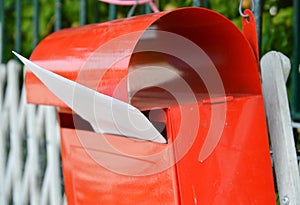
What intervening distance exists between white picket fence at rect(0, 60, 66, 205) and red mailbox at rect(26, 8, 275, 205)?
0.68 m

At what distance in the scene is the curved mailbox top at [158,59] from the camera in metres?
1.05

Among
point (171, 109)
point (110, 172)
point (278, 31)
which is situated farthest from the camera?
point (278, 31)

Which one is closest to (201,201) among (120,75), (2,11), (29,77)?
(120,75)

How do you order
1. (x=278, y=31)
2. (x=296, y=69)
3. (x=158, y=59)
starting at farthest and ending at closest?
1. (x=278, y=31)
2. (x=296, y=69)
3. (x=158, y=59)

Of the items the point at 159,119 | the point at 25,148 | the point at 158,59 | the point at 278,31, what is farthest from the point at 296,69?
the point at 25,148

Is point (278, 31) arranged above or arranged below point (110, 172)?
above

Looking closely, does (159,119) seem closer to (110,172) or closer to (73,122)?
(110,172)

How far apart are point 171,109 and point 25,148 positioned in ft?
5.01

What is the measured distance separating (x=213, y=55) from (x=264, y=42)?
1.43ft

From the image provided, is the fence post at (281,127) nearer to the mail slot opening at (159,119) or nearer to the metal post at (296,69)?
the metal post at (296,69)

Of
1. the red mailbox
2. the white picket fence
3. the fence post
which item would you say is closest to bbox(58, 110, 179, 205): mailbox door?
the red mailbox

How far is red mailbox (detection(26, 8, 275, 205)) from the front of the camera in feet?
3.26

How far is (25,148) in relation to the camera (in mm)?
2344

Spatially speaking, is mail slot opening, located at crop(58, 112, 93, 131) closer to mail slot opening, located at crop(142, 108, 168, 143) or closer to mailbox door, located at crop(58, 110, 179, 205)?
mailbox door, located at crop(58, 110, 179, 205)
